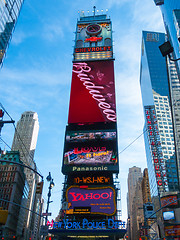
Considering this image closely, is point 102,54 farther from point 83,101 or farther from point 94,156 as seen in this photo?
point 94,156

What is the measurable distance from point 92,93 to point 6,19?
43070 millimetres

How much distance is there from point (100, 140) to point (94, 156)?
415cm

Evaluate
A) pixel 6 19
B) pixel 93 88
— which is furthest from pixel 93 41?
pixel 6 19

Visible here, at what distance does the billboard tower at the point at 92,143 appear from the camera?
123ft

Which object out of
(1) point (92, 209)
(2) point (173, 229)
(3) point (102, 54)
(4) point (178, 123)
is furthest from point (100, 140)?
(4) point (178, 123)

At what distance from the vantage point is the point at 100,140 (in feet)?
150

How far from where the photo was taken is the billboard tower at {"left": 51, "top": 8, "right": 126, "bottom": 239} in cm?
3753

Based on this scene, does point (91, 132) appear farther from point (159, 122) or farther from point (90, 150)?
point (159, 122)

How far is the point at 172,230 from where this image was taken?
5931 centimetres

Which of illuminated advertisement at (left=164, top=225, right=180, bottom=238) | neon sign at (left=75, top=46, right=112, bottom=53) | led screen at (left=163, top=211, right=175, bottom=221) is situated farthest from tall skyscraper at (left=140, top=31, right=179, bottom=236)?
neon sign at (left=75, top=46, right=112, bottom=53)

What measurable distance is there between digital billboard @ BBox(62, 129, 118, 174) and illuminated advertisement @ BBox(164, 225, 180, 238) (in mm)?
33584

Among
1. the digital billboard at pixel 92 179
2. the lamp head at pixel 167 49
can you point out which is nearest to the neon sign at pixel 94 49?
the digital billboard at pixel 92 179

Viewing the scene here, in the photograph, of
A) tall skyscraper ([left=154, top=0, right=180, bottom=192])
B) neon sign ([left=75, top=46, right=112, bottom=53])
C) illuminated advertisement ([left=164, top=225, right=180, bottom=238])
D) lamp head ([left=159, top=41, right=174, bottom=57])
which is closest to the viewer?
lamp head ([left=159, top=41, right=174, bottom=57])

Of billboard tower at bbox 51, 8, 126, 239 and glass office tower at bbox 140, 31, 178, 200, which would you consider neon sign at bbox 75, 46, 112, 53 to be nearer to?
billboard tower at bbox 51, 8, 126, 239
